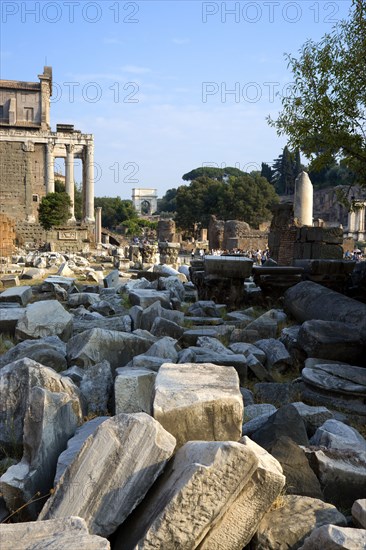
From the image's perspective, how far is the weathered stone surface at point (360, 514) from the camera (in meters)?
2.59

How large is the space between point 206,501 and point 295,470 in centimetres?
91

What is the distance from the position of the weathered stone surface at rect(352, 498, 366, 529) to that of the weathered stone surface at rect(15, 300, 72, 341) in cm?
459

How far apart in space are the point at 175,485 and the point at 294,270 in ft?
27.8

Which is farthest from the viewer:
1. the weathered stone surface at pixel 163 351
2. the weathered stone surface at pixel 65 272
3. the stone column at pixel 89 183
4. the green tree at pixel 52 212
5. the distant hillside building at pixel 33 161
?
the stone column at pixel 89 183

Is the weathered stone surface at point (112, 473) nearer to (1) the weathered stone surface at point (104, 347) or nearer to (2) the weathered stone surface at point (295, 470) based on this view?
(2) the weathered stone surface at point (295, 470)

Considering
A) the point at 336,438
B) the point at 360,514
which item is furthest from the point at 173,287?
the point at 360,514

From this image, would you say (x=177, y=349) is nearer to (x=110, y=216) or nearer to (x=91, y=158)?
(x=91, y=158)

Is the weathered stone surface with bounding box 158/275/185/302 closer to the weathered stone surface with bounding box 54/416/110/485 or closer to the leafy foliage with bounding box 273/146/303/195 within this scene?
the weathered stone surface with bounding box 54/416/110/485

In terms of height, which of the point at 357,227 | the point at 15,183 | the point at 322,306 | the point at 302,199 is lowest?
the point at 322,306

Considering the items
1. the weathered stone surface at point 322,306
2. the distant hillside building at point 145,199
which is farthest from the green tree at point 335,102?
the distant hillside building at point 145,199

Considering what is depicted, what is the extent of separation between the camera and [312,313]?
7742 mm

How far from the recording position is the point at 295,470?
312 cm

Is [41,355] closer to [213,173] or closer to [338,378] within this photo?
[338,378]

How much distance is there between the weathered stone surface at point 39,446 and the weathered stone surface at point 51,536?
619 mm
